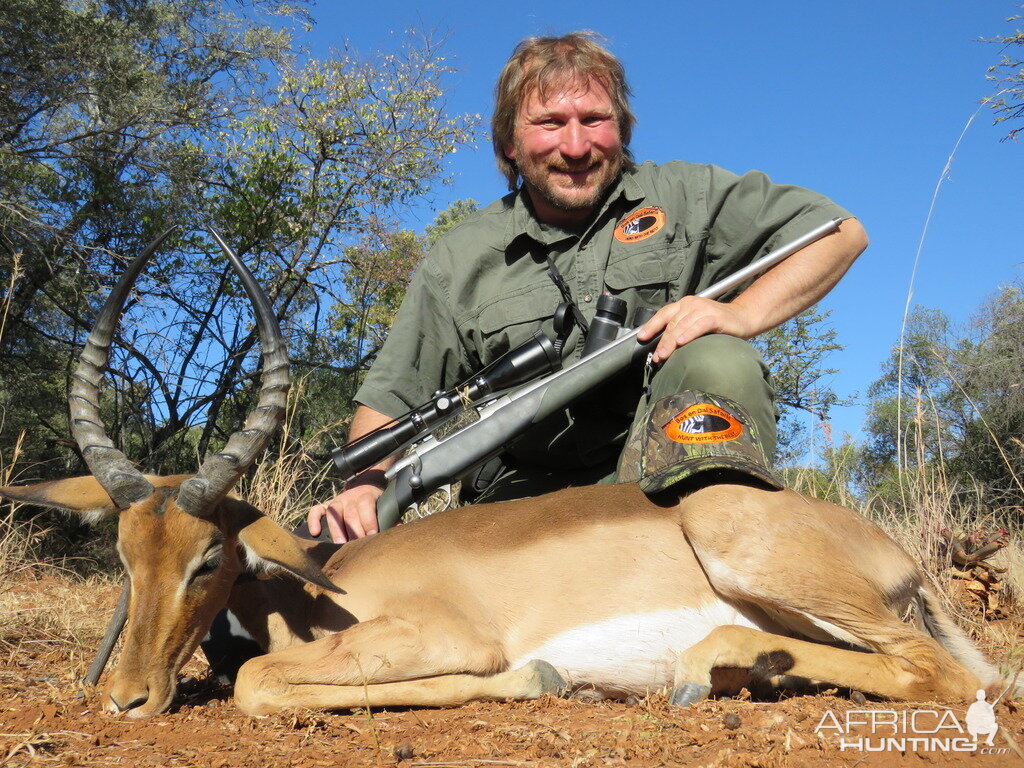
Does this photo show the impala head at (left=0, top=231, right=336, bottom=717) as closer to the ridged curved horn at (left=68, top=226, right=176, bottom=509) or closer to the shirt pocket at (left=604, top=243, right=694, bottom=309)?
the ridged curved horn at (left=68, top=226, right=176, bottom=509)

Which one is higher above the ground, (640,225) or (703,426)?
(640,225)

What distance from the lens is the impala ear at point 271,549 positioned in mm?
3258

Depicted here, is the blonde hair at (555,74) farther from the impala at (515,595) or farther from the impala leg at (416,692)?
the impala leg at (416,692)

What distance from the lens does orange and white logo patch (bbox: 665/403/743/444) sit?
337cm

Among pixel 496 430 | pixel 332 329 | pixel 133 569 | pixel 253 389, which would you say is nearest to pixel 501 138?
pixel 496 430

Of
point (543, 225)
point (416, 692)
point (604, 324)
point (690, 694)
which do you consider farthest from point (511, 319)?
point (690, 694)

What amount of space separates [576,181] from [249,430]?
2.49 meters

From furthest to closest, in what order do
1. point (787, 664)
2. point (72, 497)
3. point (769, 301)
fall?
point (769, 301), point (72, 497), point (787, 664)

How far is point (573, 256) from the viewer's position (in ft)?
16.3

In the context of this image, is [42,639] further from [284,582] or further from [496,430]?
[496,430]

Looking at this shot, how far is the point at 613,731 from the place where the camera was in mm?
2656

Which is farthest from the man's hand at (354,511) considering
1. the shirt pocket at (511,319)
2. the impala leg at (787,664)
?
the impala leg at (787,664)

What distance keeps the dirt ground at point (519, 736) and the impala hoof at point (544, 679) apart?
0.22ft

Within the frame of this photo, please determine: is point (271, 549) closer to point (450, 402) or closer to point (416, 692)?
point (416, 692)
